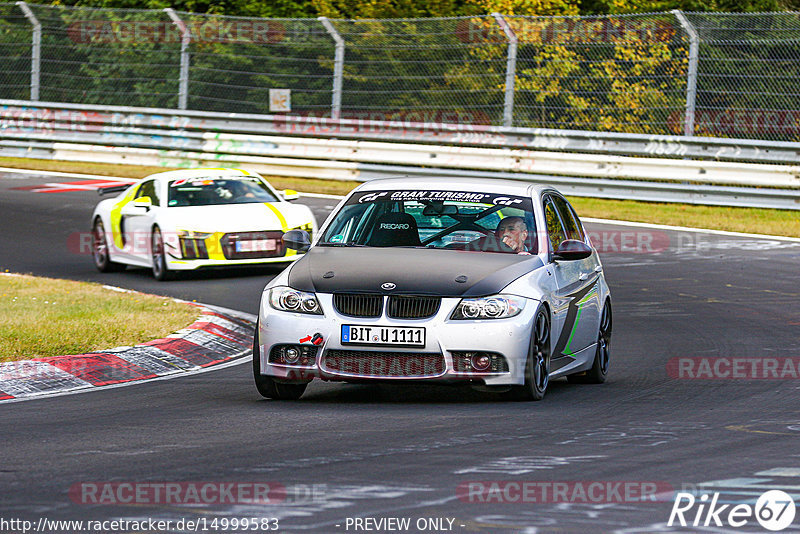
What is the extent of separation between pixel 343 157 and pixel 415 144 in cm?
149

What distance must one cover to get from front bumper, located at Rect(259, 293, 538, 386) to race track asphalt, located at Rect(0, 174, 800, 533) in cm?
22

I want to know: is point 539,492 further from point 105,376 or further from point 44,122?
point 44,122

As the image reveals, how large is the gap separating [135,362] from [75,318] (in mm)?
1619

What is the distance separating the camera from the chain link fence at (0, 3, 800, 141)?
23016 mm

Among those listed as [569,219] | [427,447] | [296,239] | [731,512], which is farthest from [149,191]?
[731,512]

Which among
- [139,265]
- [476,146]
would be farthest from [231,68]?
[139,265]

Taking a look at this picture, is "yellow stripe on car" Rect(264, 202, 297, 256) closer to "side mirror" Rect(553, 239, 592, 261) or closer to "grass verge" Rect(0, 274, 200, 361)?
"grass verge" Rect(0, 274, 200, 361)

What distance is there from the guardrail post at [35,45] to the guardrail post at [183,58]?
278 cm

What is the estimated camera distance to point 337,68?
89.1ft

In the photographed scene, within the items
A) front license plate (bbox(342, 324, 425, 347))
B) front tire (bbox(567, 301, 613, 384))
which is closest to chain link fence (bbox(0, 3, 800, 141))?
front tire (bbox(567, 301, 613, 384))

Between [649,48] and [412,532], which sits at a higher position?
[649,48]

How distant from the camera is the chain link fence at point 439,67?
906 inches

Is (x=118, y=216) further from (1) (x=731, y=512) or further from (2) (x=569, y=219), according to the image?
(1) (x=731, y=512)

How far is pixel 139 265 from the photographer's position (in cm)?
1778
